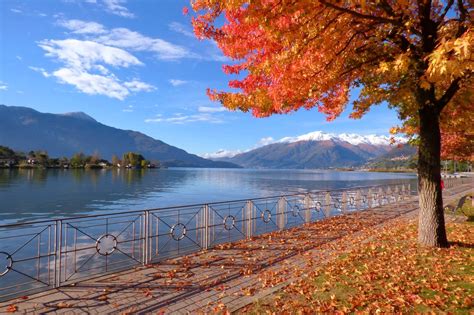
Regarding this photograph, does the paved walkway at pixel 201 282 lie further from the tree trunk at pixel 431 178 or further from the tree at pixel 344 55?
the tree at pixel 344 55

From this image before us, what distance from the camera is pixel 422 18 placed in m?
8.12

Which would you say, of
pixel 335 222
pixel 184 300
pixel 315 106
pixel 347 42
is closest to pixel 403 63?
pixel 347 42

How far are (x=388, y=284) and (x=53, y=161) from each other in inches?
6866

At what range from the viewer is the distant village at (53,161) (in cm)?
Answer: 13725

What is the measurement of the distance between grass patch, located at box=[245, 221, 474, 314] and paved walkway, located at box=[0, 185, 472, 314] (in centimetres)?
59

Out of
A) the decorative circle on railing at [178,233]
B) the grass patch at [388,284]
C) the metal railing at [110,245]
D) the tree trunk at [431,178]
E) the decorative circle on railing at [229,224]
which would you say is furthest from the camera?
the decorative circle on railing at [229,224]

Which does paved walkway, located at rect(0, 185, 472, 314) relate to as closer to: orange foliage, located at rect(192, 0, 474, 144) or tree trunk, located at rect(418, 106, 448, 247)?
tree trunk, located at rect(418, 106, 448, 247)

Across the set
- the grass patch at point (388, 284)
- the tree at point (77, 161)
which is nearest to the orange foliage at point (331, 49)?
the grass patch at point (388, 284)

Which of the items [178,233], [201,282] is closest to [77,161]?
[178,233]

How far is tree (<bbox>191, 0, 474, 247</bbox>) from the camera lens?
→ 663 cm

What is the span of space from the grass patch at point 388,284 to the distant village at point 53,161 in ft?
531

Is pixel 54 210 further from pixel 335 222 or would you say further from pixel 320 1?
pixel 320 1

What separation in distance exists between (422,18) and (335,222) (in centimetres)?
976

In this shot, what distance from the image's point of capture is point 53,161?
15438 cm
